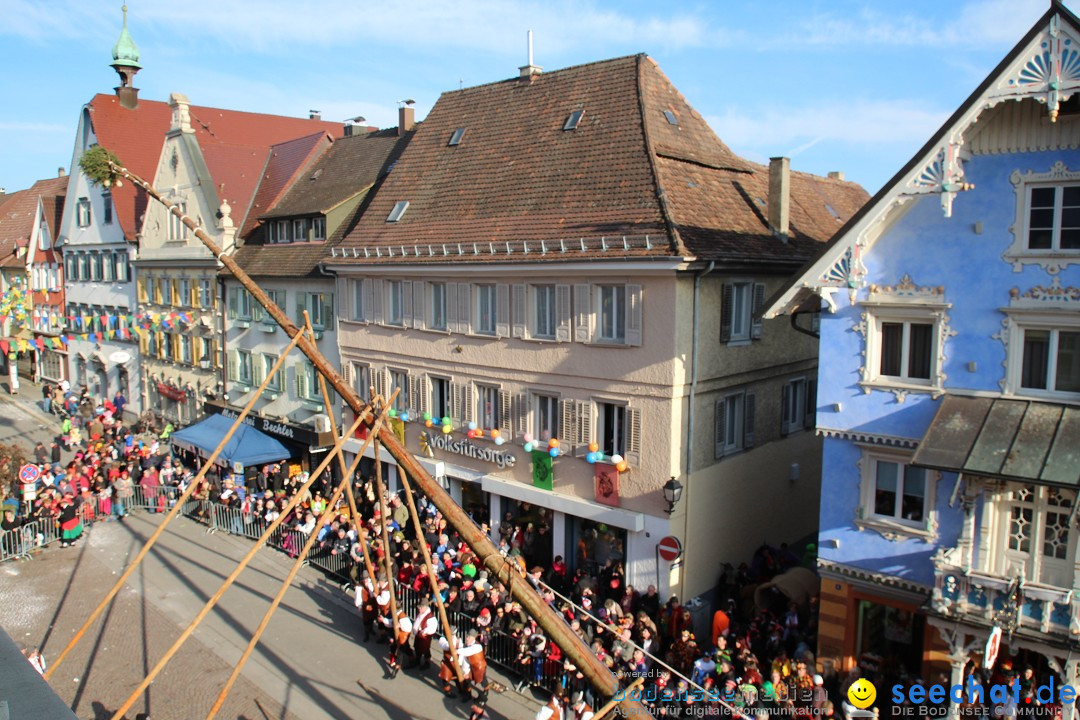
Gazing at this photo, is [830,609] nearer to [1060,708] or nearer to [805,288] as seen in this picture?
[1060,708]

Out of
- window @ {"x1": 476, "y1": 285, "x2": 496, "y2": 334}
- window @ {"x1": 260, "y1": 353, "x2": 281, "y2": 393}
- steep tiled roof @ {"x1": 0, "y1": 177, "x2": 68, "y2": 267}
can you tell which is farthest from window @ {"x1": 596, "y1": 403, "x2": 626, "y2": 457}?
steep tiled roof @ {"x1": 0, "y1": 177, "x2": 68, "y2": 267}

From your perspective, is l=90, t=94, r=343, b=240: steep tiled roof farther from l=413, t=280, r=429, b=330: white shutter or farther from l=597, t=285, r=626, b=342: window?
l=597, t=285, r=626, b=342: window

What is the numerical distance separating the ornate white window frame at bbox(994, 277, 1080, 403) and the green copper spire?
4532 centimetres

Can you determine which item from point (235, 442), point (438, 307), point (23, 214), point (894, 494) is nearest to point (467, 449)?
point (438, 307)

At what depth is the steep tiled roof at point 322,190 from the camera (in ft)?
97.2

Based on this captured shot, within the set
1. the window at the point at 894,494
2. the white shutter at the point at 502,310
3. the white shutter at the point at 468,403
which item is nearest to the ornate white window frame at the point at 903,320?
the window at the point at 894,494

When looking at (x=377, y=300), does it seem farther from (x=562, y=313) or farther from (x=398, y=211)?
(x=562, y=313)

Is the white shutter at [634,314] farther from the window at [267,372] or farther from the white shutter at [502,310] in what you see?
the window at [267,372]

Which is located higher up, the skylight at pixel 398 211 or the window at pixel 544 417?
the skylight at pixel 398 211

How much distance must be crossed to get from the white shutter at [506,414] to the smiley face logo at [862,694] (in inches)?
416

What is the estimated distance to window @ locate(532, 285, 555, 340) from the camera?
814 inches

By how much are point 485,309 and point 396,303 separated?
410 cm

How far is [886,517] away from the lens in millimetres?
14648

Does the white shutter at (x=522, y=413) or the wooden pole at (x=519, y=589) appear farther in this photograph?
the white shutter at (x=522, y=413)
